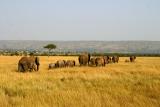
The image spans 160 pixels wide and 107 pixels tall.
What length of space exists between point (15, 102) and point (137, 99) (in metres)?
3.58

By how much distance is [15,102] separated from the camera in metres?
10.1

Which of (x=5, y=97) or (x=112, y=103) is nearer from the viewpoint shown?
(x=112, y=103)

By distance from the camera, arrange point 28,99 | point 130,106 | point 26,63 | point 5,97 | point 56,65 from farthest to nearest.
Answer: point 56,65, point 26,63, point 5,97, point 28,99, point 130,106

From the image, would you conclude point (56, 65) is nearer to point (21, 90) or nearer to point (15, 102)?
point (21, 90)

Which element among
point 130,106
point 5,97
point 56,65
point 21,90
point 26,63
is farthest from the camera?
point 56,65

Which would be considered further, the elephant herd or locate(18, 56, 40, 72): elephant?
the elephant herd

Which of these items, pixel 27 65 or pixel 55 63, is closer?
pixel 27 65

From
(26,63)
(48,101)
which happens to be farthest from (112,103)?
(26,63)

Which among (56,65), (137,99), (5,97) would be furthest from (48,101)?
(56,65)

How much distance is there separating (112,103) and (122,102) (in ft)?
1.43

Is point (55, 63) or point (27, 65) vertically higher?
point (27, 65)

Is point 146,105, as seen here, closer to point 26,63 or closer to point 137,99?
point 137,99

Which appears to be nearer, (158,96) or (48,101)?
(48,101)

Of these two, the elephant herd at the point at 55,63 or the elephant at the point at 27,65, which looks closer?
the elephant at the point at 27,65
